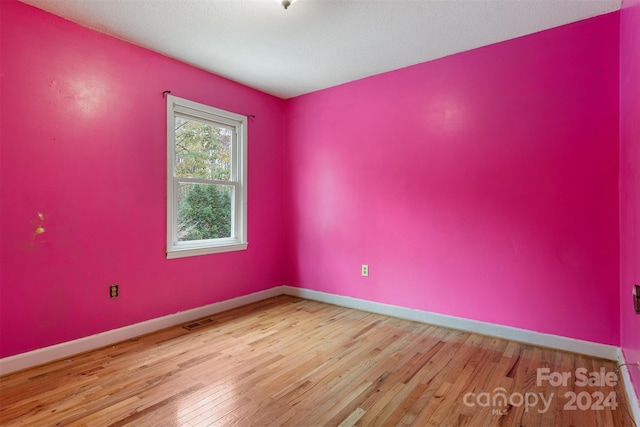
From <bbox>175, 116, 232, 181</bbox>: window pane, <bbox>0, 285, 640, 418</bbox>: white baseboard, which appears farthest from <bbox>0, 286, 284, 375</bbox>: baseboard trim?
<bbox>175, 116, 232, 181</bbox>: window pane

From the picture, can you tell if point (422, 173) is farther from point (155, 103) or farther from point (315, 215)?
point (155, 103)

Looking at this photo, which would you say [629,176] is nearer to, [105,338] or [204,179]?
[204,179]

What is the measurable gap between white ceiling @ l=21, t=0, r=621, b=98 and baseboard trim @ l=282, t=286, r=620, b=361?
243cm

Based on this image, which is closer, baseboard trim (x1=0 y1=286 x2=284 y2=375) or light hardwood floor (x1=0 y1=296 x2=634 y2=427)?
light hardwood floor (x1=0 y1=296 x2=634 y2=427)

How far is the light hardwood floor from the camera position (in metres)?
1.72

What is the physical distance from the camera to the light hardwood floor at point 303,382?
1717 millimetres

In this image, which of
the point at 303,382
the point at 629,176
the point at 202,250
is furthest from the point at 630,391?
the point at 202,250

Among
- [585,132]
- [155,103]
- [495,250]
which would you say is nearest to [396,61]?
[585,132]

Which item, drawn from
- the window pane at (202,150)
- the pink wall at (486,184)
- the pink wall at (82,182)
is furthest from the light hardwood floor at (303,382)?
the window pane at (202,150)

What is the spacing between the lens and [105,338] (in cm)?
261

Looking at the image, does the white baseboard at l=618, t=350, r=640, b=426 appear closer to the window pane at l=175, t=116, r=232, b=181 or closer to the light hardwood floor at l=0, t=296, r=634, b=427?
the light hardwood floor at l=0, t=296, r=634, b=427

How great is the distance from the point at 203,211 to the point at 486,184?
2.77m

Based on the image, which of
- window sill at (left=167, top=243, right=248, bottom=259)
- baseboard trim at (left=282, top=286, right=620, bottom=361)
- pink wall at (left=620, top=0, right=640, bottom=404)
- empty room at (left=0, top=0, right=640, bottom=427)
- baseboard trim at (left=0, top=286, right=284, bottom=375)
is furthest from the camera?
window sill at (left=167, top=243, right=248, bottom=259)

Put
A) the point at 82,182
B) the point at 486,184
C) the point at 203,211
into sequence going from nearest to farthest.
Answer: the point at 82,182
the point at 486,184
the point at 203,211
